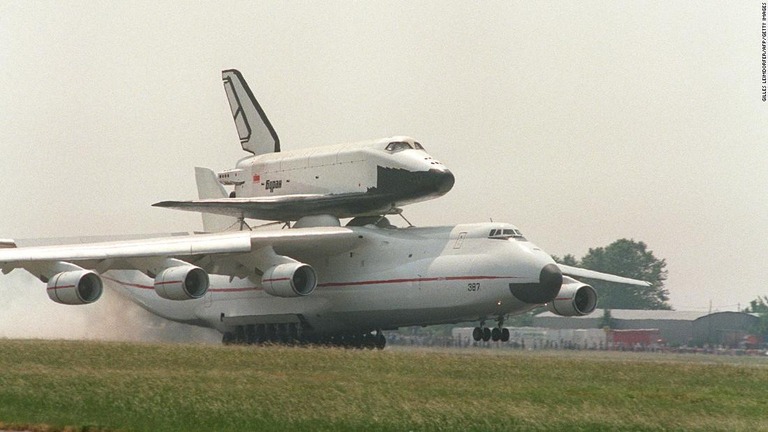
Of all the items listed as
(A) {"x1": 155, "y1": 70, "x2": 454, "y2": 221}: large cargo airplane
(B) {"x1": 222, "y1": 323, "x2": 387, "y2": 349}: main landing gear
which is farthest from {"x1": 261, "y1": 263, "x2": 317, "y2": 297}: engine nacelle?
(B) {"x1": 222, "y1": 323, "x2": 387, "y2": 349}: main landing gear

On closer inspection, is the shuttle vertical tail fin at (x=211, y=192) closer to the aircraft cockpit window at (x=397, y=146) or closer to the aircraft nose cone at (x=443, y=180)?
the aircraft cockpit window at (x=397, y=146)

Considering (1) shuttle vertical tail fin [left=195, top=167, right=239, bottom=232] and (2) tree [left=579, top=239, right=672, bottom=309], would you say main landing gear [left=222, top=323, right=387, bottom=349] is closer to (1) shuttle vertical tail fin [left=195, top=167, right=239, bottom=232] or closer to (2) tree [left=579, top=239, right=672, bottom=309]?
(1) shuttle vertical tail fin [left=195, top=167, right=239, bottom=232]

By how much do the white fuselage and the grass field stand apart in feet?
15.2

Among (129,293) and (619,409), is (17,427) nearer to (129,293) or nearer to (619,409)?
(619,409)

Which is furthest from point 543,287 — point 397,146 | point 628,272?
point 628,272

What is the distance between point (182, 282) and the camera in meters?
41.2

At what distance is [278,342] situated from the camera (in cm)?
4697

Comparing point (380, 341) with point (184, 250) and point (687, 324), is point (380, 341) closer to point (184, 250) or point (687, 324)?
point (184, 250)

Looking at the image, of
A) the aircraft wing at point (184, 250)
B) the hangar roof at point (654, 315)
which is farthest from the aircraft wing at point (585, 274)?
the hangar roof at point (654, 315)

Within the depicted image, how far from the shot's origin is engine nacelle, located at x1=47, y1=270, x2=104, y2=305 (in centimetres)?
4038

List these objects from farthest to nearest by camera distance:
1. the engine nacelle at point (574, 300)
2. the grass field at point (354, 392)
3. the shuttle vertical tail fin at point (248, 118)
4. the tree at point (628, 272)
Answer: the tree at point (628, 272) → the shuttle vertical tail fin at point (248, 118) → the engine nacelle at point (574, 300) → the grass field at point (354, 392)

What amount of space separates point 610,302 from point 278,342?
41.1 m

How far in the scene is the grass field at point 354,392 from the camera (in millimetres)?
21297

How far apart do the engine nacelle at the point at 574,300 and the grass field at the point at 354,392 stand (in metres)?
7.29
